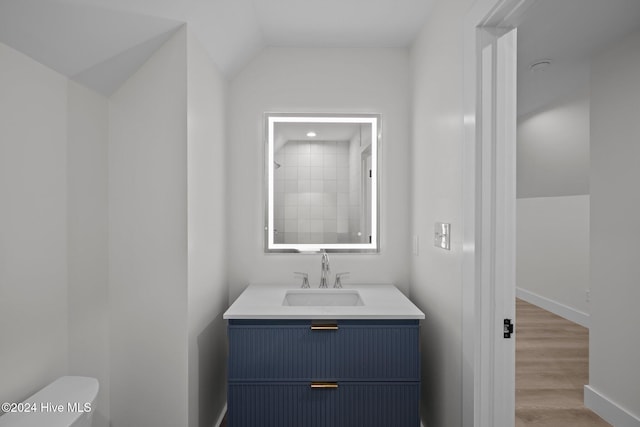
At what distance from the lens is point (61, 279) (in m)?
1.41

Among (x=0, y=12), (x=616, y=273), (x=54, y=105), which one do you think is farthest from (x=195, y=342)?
(x=616, y=273)

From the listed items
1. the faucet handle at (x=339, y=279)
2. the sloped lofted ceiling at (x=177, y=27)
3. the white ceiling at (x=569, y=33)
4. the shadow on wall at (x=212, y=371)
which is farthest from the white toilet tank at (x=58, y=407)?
the white ceiling at (x=569, y=33)

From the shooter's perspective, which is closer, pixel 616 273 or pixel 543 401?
pixel 616 273

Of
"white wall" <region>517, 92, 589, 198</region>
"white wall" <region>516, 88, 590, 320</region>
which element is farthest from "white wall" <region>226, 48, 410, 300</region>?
"white wall" <region>517, 92, 589, 198</region>

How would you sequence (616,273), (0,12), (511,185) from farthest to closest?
(616,273), (511,185), (0,12)

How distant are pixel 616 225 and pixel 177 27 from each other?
2.67 metres

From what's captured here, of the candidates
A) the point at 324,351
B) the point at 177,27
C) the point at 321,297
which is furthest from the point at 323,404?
the point at 177,27

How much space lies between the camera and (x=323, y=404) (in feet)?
5.52

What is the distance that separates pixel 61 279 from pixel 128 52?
99cm

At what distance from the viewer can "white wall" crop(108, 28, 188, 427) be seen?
1591 millimetres

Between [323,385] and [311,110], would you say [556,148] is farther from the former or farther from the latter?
[323,385]

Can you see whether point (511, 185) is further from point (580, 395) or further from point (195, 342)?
point (580, 395)

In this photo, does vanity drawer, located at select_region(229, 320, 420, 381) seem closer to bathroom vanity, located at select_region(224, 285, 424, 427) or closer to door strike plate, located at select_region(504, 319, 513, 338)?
bathroom vanity, located at select_region(224, 285, 424, 427)

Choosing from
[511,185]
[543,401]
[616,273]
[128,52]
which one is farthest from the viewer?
[543,401]
